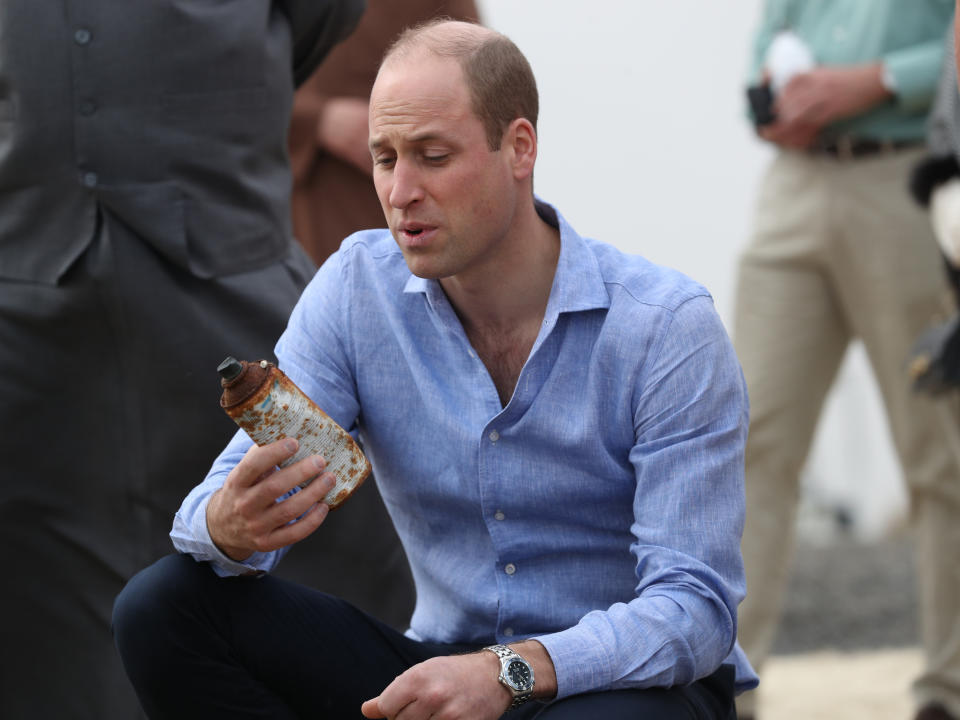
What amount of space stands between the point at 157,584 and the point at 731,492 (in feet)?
2.76

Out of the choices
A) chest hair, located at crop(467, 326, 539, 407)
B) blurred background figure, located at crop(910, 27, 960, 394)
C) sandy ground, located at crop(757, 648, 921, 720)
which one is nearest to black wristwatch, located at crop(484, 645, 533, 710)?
chest hair, located at crop(467, 326, 539, 407)

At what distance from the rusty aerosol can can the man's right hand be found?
0.02 meters

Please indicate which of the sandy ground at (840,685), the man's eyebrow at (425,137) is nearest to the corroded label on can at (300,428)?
the man's eyebrow at (425,137)

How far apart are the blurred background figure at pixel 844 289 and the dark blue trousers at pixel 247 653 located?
1.63 metres

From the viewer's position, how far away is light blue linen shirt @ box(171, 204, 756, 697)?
223 cm

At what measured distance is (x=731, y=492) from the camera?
2.27 m

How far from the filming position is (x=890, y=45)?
3941 mm

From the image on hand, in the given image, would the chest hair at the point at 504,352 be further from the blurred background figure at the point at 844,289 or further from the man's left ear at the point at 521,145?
the blurred background figure at the point at 844,289

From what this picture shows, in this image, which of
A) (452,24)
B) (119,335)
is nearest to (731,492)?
(452,24)

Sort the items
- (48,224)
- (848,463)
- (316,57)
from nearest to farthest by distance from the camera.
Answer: (48,224) < (316,57) < (848,463)

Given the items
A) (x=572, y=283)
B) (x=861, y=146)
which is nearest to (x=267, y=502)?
(x=572, y=283)

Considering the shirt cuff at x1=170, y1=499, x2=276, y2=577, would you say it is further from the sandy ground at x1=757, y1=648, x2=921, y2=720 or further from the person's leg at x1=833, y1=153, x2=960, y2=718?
the sandy ground at x1=757, y1=648, x2=921, y2=720

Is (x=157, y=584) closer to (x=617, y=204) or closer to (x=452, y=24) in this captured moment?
(x=452, y=24)

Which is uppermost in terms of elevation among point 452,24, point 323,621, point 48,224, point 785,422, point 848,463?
point 452,24
